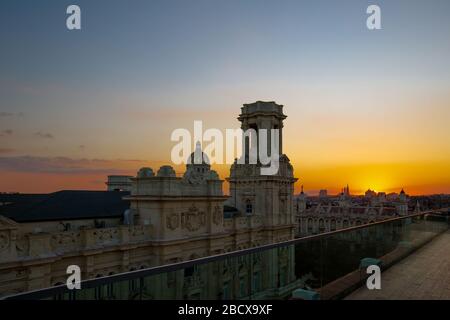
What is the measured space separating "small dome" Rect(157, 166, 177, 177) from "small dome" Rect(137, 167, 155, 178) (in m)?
0.53

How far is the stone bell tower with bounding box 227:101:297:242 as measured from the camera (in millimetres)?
33281

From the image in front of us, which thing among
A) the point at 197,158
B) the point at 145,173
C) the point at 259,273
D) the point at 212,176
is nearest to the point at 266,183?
the point at 212,176

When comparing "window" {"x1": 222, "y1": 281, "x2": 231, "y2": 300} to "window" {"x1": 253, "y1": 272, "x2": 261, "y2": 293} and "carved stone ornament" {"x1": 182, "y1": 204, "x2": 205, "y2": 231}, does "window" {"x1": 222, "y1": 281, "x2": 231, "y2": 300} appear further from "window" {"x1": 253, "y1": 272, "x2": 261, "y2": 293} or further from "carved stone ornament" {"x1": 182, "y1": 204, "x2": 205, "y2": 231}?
"carved stone ornament" {"x1": 182, "y1": 204, "x2": 205, "y2": 231}

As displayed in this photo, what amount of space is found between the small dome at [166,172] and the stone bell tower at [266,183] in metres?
12.9

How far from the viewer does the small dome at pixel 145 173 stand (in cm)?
2209

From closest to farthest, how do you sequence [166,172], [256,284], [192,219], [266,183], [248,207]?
[256,284], [166,172], [192,219], [266,183], [248,207]

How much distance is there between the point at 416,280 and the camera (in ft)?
23.3

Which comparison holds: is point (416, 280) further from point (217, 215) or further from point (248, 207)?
point (248, 207)

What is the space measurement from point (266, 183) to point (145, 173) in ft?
46.7

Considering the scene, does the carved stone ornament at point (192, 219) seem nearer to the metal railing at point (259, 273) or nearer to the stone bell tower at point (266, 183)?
the stone bell tower at point (266, 183)

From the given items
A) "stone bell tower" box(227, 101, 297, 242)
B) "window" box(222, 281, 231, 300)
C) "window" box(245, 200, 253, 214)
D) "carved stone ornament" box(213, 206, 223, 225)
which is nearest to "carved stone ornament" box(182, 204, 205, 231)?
"carved stone ornament" box(213, 206, 223, 225)

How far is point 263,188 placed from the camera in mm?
33375
